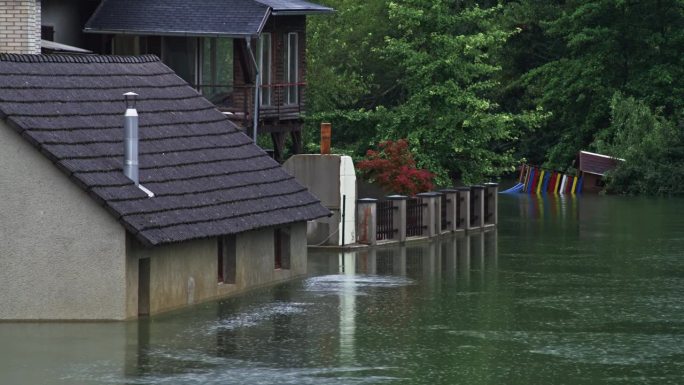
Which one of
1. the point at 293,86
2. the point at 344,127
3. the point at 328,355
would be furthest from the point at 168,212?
the point at 344,127

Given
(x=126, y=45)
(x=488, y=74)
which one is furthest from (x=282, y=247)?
(x=488, y=74)

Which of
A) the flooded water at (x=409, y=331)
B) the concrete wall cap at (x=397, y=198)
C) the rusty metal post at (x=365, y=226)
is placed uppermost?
the concrete wall cap at (x=397, y=198)

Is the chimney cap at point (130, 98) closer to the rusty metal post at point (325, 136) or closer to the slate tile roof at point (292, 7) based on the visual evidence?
the rusty metal post at point (325, 136)

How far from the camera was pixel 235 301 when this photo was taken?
34000 millimetres

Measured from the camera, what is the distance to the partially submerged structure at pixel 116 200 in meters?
30.6

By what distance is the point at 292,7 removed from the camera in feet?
174

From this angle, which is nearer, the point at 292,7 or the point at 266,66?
the point at 292,7

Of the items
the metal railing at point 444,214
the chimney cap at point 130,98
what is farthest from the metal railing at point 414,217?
the chimney cap at point 130,98

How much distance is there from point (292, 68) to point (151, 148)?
74.1 ft

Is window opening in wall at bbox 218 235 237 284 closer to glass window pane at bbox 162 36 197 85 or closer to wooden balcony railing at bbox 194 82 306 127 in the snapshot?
wooden balcony railing at bbox 194 82 306 127

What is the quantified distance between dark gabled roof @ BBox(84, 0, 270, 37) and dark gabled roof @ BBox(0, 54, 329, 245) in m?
13.2

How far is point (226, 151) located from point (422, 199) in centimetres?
1285

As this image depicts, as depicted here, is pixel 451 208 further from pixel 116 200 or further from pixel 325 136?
pixel 116 200

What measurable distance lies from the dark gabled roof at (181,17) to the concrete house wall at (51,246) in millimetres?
19952
